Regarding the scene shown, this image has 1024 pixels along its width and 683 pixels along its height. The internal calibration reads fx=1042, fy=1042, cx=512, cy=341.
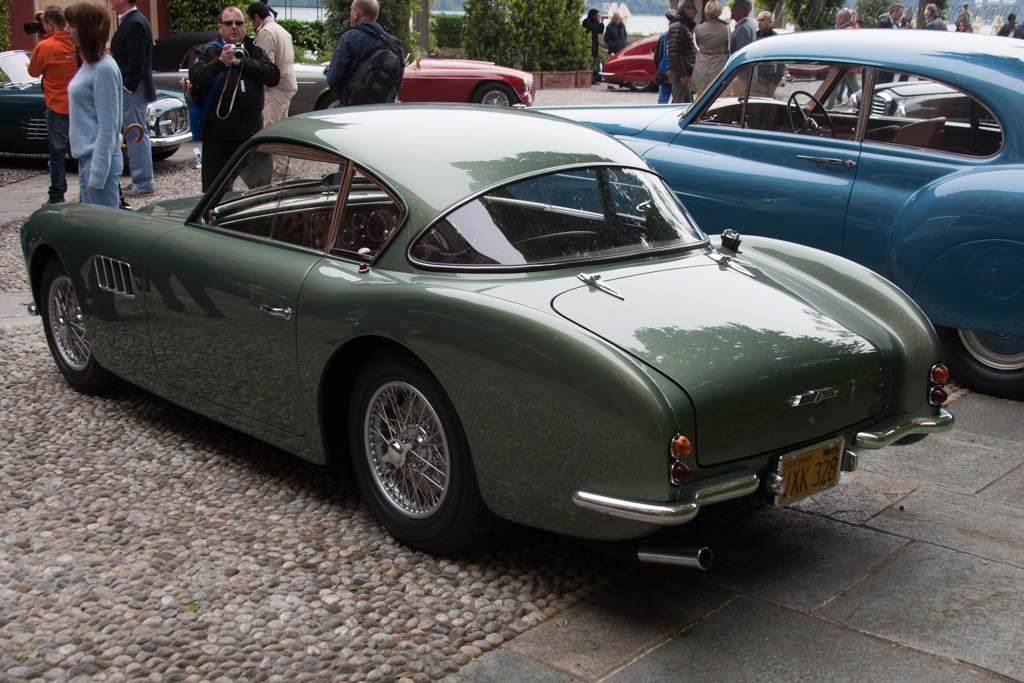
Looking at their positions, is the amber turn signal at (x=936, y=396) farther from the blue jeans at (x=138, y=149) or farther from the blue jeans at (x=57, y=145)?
the blue jeans at (x=138, y=149)

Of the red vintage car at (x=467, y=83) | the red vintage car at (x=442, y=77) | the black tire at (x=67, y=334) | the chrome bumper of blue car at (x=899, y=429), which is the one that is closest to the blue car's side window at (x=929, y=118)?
the chrome bumper of blue car at (x=899, y=429)

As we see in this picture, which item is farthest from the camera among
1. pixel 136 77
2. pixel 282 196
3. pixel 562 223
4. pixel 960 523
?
pixel 136 77

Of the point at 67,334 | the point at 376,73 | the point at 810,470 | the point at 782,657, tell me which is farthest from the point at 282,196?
the point at 376,73

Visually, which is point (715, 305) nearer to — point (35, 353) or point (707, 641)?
point (707, 641)

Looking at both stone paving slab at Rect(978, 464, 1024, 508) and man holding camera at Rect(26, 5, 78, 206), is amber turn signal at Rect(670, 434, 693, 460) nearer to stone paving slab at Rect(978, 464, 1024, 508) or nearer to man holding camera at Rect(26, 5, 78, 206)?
stone paving slab at Rect(978, 464, 1024, 508)

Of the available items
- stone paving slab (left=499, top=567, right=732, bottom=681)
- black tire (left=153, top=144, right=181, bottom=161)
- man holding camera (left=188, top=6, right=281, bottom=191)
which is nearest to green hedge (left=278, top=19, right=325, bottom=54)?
black tire (left=153, top=144, right=181, bottom=161)

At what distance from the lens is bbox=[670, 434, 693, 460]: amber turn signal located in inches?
116

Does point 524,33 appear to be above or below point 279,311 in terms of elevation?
above

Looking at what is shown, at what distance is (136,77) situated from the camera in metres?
9.71

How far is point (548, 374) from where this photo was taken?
311cm

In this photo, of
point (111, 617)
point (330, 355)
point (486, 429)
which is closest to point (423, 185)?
point (330, 355)

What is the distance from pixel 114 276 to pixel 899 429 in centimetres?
341

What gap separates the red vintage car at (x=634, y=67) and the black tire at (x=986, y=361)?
59.2 feet

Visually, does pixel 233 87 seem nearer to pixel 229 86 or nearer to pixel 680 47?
pixel 229 86
